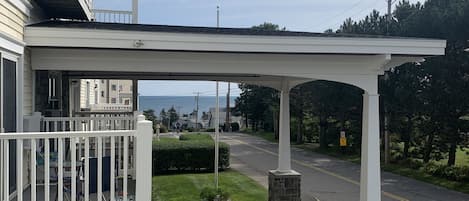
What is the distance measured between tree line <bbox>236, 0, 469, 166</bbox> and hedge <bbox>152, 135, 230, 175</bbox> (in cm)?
638

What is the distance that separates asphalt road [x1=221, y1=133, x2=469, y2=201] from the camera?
1271cm

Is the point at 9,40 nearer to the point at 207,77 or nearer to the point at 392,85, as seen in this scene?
the point at 207,77

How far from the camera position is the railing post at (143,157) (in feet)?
12.6

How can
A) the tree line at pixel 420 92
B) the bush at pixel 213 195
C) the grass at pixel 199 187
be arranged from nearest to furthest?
the bush at pixel 213 195, the grass at pixel 199 187, the tree line at pixel 420 92

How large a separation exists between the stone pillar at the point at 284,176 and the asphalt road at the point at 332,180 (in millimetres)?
1745

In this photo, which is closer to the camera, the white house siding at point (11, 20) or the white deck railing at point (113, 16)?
the white house siding at point (11, 20)

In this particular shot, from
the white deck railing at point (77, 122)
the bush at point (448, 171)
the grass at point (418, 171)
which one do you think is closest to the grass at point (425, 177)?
the grass at point (418, 171)

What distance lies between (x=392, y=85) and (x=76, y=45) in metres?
14.1

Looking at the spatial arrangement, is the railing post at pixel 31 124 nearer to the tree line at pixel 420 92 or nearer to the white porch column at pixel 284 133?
the white porch column at pixel 284 133

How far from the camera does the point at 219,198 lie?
9.47 metres

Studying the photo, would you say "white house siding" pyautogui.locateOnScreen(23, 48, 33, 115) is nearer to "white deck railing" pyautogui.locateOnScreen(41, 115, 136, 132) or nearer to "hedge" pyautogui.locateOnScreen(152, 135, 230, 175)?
"white deck railing" pyautogui.locateOnScreen(41, 115, 136, 132)

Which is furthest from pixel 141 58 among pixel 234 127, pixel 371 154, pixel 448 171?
pixel 234 127

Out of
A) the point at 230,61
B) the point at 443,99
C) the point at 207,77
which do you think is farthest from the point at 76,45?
the point at 443,99

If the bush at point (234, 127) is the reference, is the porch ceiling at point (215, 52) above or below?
above
